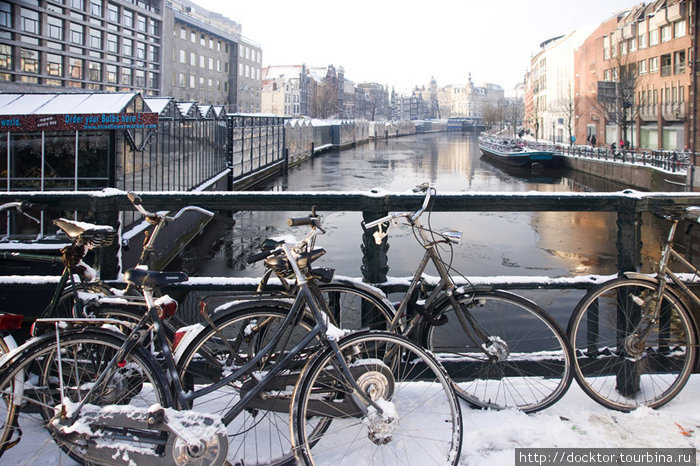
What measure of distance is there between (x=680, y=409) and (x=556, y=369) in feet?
2.35

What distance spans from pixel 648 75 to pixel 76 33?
44291mm

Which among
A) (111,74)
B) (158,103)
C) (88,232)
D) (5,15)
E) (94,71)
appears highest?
(5,15)

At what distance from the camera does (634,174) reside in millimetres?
37094

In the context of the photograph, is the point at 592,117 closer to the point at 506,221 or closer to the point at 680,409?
the point at 506,221

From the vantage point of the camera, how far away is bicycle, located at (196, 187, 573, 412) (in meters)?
3.24

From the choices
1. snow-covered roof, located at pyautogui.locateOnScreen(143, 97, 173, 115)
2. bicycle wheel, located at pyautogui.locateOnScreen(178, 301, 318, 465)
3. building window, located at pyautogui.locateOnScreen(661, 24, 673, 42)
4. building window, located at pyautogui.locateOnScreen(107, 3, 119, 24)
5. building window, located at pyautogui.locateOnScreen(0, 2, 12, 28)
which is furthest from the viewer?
building window, located at pyautogui.locateOnScreen(107, 3, 119, 24)

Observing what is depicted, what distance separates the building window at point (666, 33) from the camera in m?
48.2

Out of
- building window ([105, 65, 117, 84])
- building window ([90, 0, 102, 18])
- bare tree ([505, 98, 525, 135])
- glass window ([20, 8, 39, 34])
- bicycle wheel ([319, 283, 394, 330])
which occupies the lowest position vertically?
bicycle wheel ([319, 283, 394, 330])

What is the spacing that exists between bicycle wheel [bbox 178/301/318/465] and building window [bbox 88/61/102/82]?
51534 millimetres

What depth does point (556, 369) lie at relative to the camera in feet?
11.4

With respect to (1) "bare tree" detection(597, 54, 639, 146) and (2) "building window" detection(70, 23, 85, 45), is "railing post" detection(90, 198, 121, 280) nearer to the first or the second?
(2) "building window" detection(70, 23, 85, 45)

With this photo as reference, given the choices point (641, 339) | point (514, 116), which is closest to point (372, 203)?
point (641, 339)

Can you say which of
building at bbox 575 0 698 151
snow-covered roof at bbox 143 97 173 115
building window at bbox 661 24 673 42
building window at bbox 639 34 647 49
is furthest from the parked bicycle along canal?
building window at bbox 639 34 647 49

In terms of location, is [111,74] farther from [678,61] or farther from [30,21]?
[678,61]
